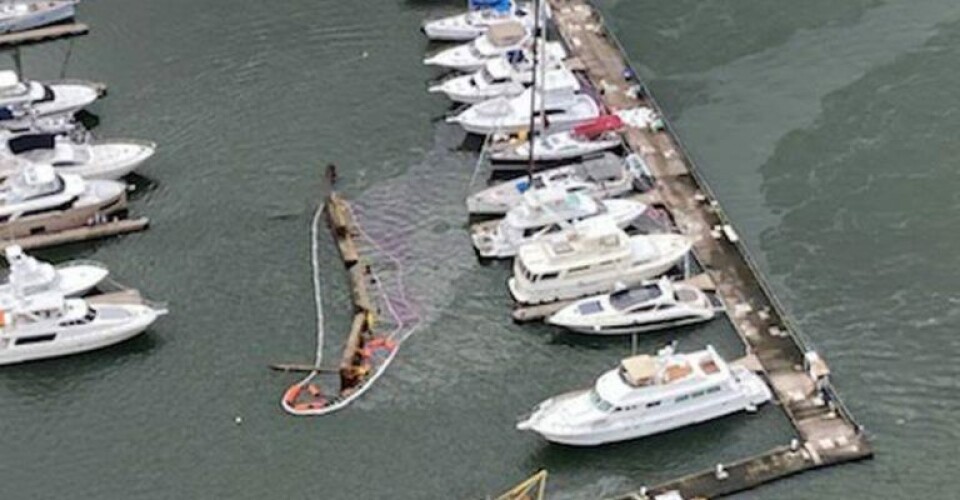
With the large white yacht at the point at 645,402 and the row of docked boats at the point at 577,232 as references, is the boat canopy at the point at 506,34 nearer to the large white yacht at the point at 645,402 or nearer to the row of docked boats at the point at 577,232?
the row of docked boats at the point at 577,232

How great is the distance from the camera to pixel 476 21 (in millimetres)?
94250

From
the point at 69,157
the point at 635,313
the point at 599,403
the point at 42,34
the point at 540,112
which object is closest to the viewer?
the point at 599,403

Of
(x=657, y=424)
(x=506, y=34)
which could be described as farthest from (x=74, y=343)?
(x=506, y=34)

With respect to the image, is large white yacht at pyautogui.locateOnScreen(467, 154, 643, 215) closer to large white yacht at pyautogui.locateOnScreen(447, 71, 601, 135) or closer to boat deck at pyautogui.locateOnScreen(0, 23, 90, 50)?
large white yacht at pyautogui.locateOnScreen(447, 71, 601, 135)

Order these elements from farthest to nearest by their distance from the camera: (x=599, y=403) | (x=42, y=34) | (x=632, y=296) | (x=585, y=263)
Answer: (x=42, y=34), (x=585, y=263), (x=632, y=296), (x=599, y=403)

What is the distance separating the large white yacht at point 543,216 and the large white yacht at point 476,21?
845 inches

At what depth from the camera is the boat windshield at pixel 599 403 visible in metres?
62.3

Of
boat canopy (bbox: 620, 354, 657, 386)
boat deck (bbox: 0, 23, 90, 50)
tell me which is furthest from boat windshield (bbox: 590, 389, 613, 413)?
boat deck (bbox: 0, 23, 90, 50)

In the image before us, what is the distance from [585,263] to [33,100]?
37.6 meters

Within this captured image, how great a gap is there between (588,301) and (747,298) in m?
7.92

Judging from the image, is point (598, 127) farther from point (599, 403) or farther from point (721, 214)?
point (599, 403)

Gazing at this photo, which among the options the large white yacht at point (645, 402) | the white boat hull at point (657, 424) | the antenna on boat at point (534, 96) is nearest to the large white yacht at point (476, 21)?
the antenna on boat at point (534, 96)

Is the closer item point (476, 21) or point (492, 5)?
point (476, 21)

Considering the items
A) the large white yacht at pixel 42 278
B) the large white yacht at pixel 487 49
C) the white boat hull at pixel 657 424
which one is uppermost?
the large white yacht at pixel 487 49
